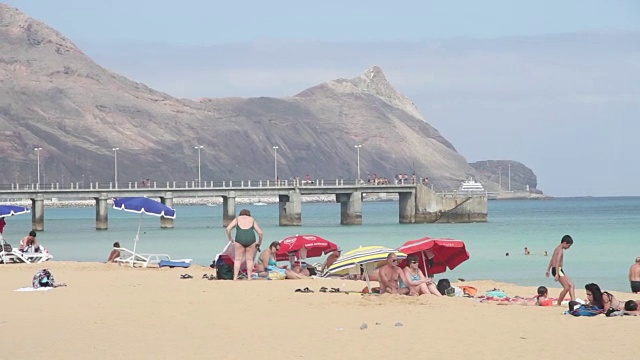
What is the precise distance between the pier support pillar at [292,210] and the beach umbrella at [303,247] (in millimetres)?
58652

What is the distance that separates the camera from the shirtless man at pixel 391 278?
19.7 metres

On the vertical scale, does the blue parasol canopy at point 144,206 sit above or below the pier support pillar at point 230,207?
above

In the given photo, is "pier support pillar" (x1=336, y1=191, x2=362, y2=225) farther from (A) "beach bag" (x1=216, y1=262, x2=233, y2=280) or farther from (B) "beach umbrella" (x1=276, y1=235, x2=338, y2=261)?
(A) "beach bag" (x1=216, y1=262, x2=233, y2=280)

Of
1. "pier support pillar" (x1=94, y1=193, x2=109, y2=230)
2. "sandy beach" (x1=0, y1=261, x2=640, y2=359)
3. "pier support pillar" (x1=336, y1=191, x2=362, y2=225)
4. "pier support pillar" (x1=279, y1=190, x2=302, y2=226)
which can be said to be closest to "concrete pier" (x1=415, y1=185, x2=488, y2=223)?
"pier support pillar" (x1=336, y1=191, x2=362, y2=225)

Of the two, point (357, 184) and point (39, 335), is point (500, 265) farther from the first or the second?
point (357, 184)

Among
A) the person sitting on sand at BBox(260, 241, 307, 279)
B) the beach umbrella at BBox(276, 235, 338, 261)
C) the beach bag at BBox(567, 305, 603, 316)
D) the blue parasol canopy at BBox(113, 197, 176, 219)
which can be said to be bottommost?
the beach bag at BBox(567, 305, 603, 316)

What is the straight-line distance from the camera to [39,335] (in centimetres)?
1512

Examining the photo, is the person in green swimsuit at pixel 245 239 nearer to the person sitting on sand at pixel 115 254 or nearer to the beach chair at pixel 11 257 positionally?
the person sitting on sand at pixel 115 254

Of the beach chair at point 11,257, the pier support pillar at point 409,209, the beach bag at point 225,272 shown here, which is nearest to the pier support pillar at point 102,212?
the pier support pillar at point 409,209

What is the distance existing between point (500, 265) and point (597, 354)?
87.1ft

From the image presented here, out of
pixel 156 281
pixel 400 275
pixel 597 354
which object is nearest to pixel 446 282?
pixel 400 275

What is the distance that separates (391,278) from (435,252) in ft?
12.1

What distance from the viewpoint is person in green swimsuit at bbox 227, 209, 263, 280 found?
2223 cm

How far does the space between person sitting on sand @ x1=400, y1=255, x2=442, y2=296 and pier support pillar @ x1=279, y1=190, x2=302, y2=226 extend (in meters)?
65.3
